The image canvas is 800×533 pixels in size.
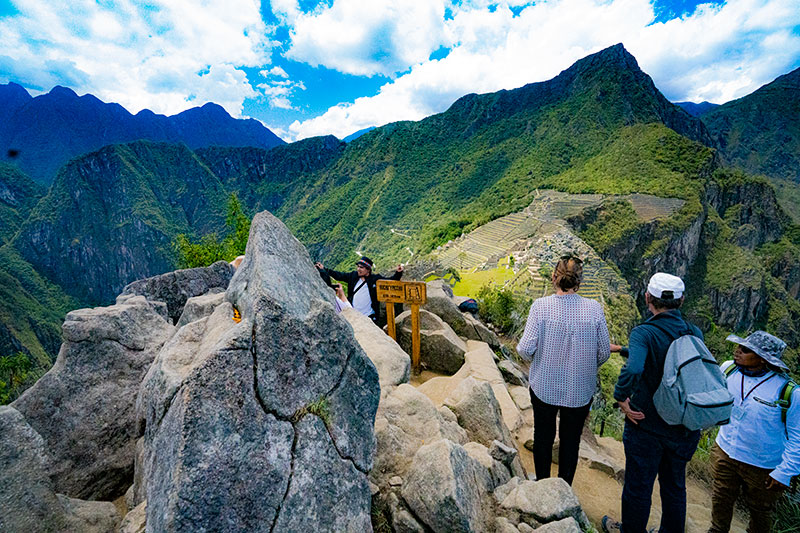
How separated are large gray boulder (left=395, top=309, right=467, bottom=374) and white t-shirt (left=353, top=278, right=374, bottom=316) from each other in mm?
960

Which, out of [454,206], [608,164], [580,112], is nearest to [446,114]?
[580,112]

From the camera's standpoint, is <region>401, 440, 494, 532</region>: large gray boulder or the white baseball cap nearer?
<region>401, 440, 494, 532</region>: large gray boulder

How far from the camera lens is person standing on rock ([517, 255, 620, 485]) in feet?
11.0

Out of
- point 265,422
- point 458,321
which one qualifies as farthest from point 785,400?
point 458,321

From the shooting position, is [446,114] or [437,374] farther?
[446,114]

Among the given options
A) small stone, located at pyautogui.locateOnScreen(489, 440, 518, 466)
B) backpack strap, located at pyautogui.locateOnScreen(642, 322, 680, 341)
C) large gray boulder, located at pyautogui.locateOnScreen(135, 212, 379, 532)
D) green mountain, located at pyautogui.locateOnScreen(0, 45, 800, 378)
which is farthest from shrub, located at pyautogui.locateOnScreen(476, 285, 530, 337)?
green mountain, located at pyautogui.locateOnScreen(0, 45, 800, 378)

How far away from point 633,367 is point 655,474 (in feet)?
3.48

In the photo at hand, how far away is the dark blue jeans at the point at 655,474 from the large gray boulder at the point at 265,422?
7.46 ft

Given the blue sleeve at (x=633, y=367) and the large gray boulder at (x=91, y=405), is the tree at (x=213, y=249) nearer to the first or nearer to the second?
the large gray boulder at (x=91, y=405)

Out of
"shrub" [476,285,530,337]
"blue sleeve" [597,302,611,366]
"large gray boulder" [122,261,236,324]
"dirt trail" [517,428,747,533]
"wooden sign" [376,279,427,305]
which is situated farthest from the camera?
"shrub" [476,285,530,337]

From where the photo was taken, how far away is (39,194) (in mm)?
161375

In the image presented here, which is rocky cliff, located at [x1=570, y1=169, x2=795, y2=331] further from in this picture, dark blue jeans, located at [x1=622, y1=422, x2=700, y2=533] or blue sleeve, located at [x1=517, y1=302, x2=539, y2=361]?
blue sleeve, located at [x1=517, y1=302, x2=539, y2=361]

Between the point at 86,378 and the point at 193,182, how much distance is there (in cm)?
22492

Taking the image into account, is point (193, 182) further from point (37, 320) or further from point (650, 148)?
point (650, 148)
